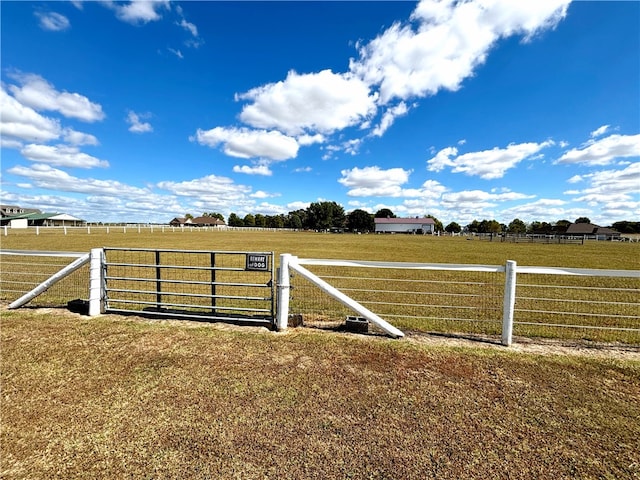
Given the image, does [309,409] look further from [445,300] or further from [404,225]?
[404,225]

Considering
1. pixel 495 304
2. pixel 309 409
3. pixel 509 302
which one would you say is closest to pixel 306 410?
pixel 309 409

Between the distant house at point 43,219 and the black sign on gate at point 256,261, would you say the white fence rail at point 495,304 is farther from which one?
the distant house at point 43,219

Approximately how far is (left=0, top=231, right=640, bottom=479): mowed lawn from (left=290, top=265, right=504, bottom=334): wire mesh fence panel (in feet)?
3.37

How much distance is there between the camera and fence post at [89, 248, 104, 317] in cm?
526

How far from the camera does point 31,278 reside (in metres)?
8.73

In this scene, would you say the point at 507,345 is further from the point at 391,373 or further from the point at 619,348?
the point at 391,373

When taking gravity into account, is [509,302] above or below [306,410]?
above

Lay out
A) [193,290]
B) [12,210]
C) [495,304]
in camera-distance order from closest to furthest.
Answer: [495,304] < [193,290] < [12,210]

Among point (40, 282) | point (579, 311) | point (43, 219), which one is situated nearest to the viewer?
point (579, 311)

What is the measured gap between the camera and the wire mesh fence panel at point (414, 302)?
5.34 m

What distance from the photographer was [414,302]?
7.16 meters

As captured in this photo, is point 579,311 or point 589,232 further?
point 589,232

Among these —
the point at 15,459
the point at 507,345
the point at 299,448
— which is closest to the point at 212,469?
the point at 299,448

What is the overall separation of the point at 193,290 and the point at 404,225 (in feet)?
379
